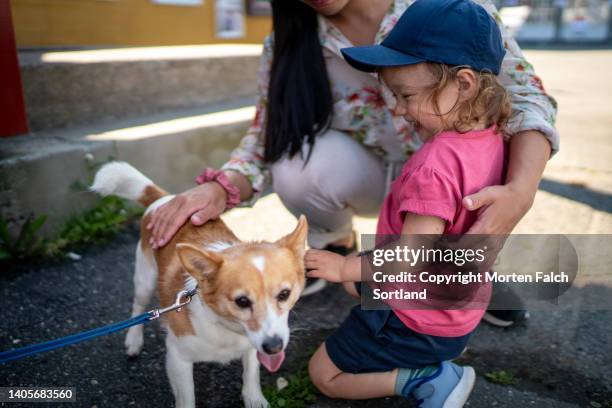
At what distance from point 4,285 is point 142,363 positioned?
2.83 feet

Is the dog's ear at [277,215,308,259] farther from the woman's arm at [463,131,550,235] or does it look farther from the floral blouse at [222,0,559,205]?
the floral blouse at [222,0,559,205]

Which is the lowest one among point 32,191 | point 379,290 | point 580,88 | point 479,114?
point 580,88

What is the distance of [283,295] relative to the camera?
5.40 feet

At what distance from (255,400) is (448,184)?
0.96 m

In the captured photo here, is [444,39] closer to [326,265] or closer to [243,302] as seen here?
[326,265]

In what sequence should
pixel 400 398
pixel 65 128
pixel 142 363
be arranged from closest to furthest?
pixel 400 398
pixel 142 363
pixel 65 128

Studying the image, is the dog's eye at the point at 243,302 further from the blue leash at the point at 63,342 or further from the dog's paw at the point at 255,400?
the dog's paw at the point at 255,400

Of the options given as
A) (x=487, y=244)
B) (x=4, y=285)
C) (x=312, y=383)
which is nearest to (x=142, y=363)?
(x=312, y=383)

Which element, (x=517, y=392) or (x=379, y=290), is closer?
(x=379, y=290)

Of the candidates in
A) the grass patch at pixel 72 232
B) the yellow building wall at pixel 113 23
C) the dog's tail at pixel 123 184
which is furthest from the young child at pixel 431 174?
the yellow building wall at pixel 113 23

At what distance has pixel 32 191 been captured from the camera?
275 cm

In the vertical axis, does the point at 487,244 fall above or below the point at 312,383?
above

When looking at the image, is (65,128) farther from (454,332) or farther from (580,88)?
(580,88)

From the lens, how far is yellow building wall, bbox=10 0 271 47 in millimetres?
4066
